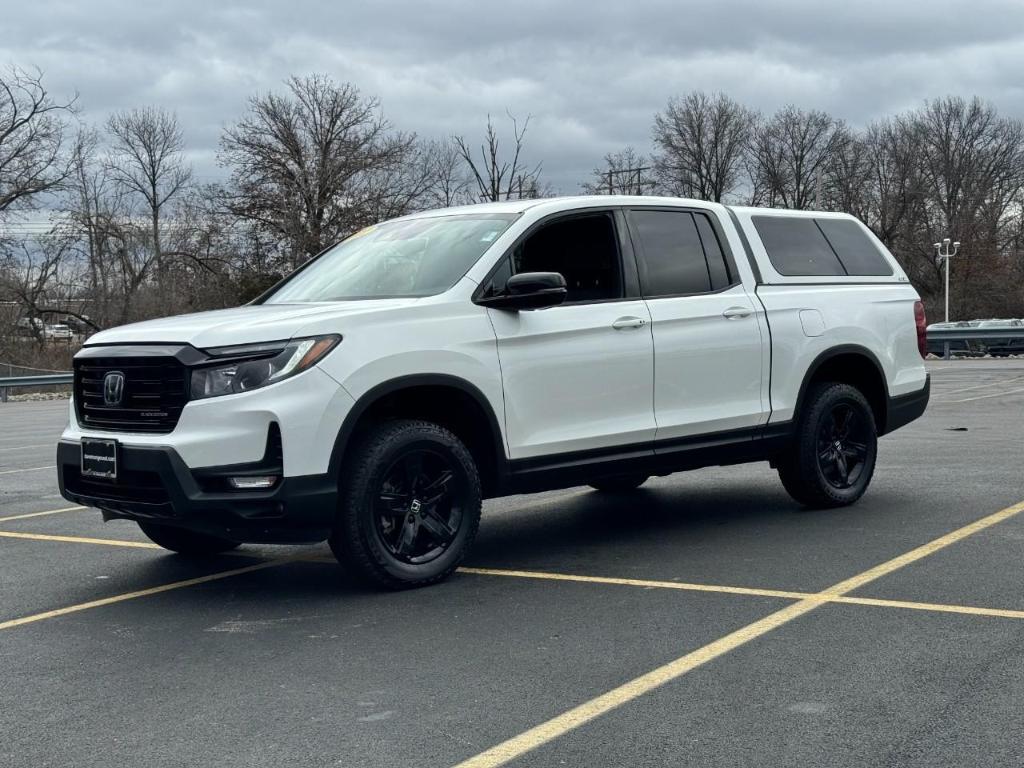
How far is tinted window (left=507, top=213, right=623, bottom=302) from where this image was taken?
6.90m

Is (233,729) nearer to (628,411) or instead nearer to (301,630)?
(301,630)

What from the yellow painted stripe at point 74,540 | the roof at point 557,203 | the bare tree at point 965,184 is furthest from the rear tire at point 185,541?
the bare tree at point 965,184

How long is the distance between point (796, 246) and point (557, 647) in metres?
4.22

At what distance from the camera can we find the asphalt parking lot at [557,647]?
12.9 ft

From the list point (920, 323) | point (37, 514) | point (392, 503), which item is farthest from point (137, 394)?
point (920, 323)

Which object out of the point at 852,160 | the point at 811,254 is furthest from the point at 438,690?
the point at 852,160

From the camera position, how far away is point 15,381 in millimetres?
30875

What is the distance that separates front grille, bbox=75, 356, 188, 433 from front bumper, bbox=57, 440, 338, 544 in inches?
6.5

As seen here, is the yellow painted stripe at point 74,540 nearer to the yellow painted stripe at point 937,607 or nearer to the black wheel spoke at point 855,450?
the yellow painted stripe at point 937,607

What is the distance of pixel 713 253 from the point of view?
7.82m

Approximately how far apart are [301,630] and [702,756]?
2.28 metres

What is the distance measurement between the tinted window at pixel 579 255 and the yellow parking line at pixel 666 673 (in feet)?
6.82

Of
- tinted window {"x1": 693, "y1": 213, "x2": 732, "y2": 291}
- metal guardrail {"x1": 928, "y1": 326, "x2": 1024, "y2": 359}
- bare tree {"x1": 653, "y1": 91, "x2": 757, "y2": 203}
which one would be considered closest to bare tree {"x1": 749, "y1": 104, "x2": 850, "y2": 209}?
bare tree {"x1": 653, "y1": 91, "x2": 757, "y2": 203}

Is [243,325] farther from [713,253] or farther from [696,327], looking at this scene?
[713,253]
